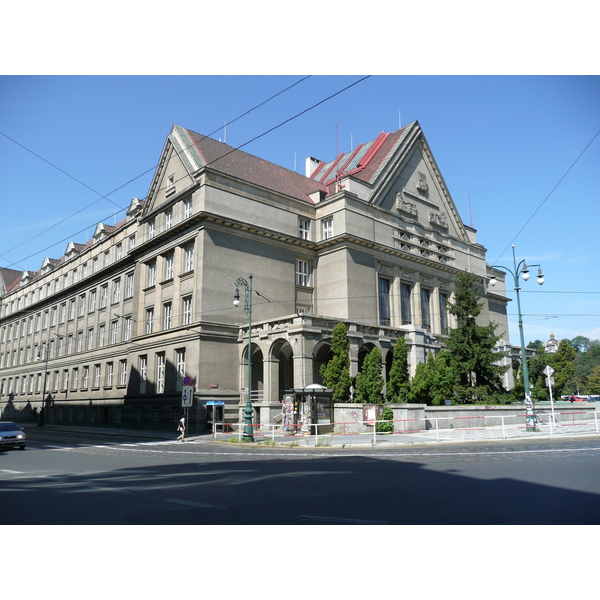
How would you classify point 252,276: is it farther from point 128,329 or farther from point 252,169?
point 128,329

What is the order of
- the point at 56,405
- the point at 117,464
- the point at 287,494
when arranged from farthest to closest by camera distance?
the point at 56,405 → the point at 117,464 → the point at 287,494

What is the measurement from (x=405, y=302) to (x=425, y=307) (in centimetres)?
300

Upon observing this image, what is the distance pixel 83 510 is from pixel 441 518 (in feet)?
18.0

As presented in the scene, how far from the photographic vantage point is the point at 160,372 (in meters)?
39.2

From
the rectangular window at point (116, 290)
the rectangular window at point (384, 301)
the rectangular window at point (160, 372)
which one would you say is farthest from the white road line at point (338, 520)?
the rectangular window at point (116, 290)

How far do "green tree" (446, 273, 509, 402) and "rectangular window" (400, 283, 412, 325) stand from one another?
332 inches

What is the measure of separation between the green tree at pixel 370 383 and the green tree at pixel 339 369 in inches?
30.1

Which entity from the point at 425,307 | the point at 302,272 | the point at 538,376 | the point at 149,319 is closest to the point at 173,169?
the point at 149,319

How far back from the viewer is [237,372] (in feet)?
118

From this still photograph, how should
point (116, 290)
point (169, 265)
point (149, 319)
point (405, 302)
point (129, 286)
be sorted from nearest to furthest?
point (169, 265) < point (149, 319) < point (405, 302) < point (129, 286) < point (116, 290)

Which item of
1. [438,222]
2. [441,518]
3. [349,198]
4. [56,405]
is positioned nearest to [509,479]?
[441,518]

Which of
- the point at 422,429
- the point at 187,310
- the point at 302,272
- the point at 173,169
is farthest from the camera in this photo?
the point at 302,272

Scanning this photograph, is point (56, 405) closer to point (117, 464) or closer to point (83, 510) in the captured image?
point (117, 464)

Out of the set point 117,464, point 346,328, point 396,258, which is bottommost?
point 117,464
